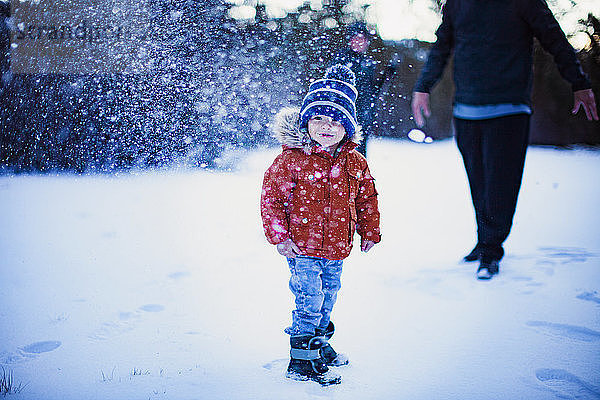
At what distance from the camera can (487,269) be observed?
2.06 meters

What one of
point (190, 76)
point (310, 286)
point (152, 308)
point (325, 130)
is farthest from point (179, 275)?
point (190, 76)

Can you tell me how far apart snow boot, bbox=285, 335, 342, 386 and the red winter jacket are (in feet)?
0.77

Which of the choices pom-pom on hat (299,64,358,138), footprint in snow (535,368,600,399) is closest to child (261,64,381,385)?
pom-pom on hat (299,64,358,138)

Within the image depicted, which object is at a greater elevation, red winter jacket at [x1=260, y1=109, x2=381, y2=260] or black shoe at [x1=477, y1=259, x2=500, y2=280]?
red winter jacket at [x1=260, y1=109, x2=381, y2=260]

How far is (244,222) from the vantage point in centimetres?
286

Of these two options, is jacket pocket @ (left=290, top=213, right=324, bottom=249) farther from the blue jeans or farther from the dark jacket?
the dark jacket

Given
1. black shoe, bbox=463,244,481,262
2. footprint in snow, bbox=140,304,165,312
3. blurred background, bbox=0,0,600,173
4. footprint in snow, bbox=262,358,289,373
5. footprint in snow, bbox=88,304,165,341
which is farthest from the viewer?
blurred background, bbox=0,0,600,173

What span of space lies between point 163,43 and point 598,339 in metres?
3.55

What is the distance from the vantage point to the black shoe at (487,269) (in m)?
2.04

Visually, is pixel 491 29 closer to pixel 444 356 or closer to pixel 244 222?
pixel 444 356

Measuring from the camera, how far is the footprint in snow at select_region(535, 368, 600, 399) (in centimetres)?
122

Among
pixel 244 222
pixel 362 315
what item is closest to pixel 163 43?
pixel 244 222

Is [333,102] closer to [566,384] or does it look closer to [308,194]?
[308,194]

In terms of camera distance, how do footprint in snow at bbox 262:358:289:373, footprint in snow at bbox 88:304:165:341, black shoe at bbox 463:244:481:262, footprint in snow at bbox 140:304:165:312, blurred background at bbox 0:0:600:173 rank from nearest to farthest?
footprint in snow at bbox 262:358:289:373 → footprint in snow at bbox 88:304:165:341 → footprint in snow at bbox 140:304:165:312 → black shoe at bbox 463:244:481:262 → blurred background at bbox 0:0:600:173
